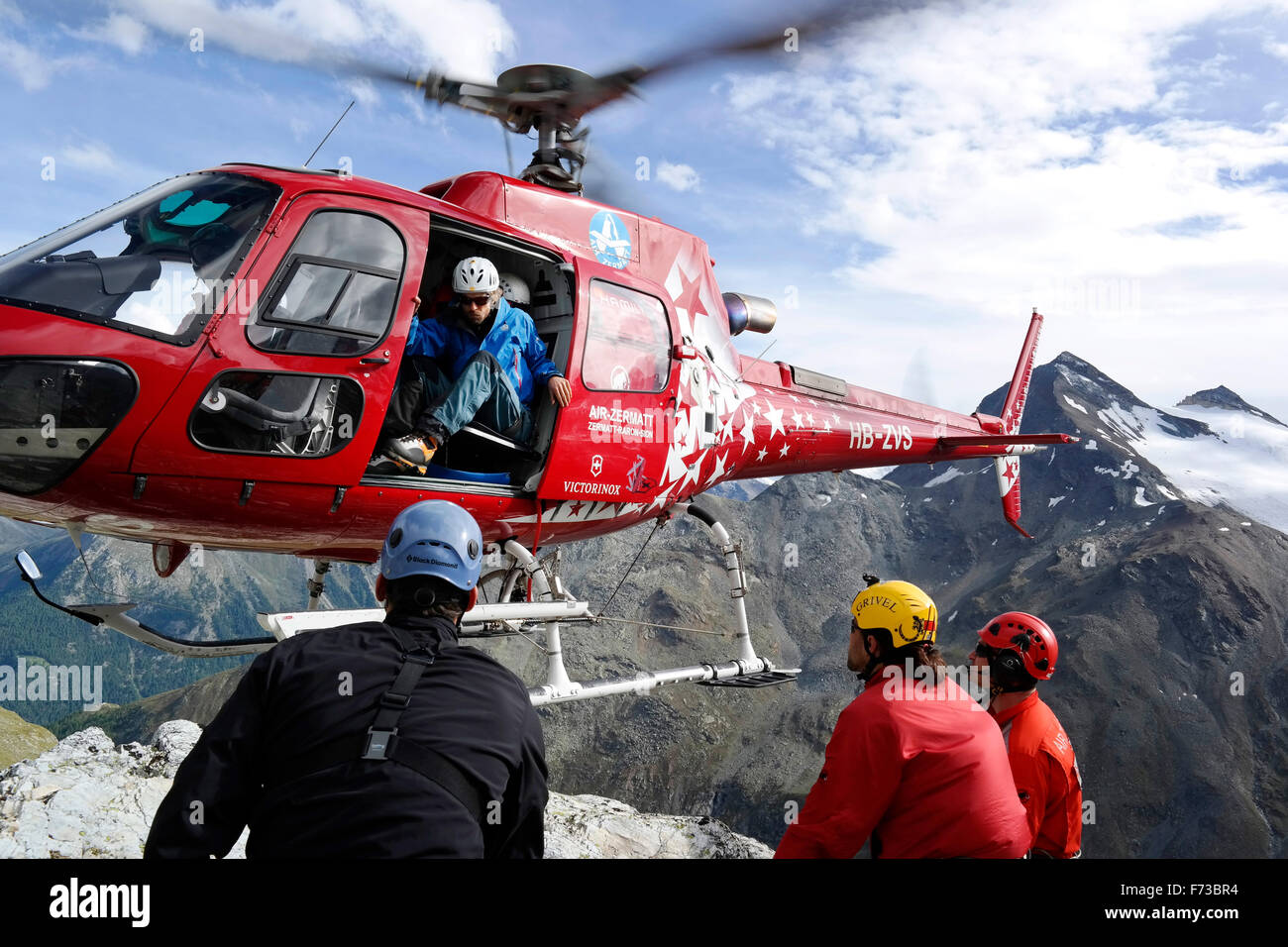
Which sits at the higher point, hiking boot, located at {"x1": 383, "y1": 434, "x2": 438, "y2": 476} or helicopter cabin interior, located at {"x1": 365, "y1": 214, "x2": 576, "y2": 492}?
helicopter cabin interior, located at {"x1": 365, "y1": 214, "x2": 576, "y2": 492}

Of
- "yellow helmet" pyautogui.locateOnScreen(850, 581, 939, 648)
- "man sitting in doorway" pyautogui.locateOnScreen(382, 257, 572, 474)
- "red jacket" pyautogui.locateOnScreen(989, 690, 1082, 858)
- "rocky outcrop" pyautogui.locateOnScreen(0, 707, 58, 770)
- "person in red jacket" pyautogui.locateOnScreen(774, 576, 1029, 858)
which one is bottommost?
"rocky outcrop" pyautogui.locateOnScreen(0, 707, 58, 770)

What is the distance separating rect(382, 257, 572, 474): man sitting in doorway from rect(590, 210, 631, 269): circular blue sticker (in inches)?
49.0

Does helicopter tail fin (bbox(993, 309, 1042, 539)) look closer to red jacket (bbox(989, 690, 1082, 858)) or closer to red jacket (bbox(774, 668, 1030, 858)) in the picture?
red jacket (bbox(989, 690, 1082, 858))

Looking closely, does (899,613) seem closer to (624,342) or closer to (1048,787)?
(1048,787)

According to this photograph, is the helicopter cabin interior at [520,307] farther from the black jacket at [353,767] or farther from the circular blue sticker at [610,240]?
the black jacket at [353,767]

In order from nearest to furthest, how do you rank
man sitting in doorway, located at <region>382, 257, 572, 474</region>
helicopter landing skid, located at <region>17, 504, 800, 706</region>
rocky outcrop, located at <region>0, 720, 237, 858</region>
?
helicopter landing skid, located at <region>17, 504, 800, 706</region> < man sitting in doorway, located at <region>382, 257, 572, 474</region> < rocky outcrop, located at <region>0, 720, 237, 858</region>

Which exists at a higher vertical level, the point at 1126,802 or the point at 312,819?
the point at 312,819

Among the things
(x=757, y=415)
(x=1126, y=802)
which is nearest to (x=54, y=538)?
(x=1126, y=802)

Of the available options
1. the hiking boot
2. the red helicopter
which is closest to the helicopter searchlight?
the red helicopter

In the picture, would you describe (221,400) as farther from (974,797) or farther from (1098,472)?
(1098,472)

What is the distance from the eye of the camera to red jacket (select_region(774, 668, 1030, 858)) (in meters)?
3.05

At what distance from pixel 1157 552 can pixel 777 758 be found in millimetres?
42155

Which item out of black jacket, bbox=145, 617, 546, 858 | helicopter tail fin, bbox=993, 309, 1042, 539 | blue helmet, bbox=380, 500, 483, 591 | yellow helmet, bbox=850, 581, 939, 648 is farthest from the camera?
helicopter tail fin, bbox=993, 309, 1042, 539

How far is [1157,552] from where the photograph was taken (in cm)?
8806
